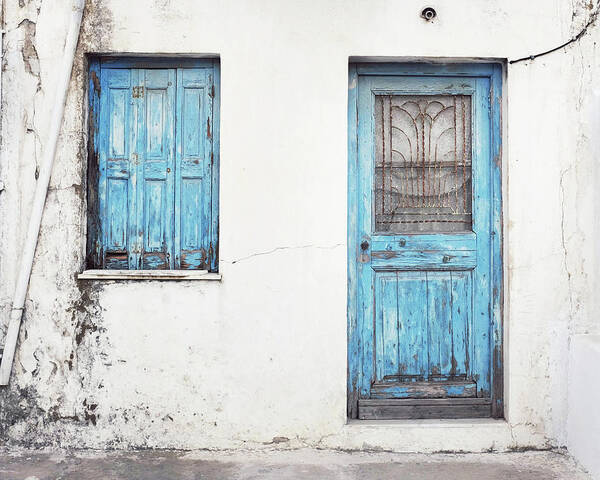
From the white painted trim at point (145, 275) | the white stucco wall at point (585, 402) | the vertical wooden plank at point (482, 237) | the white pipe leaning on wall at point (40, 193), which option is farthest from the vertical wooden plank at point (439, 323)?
the white pipe leaning on wall at point (40, 193)

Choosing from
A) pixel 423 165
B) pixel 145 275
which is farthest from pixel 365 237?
pixel 145 275

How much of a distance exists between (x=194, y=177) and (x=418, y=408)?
2.09m

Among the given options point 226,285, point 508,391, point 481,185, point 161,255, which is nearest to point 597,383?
point 508,391

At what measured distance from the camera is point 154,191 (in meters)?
4.12

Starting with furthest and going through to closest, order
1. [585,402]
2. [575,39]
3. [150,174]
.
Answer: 1. [150,174]
2. [575,39]
3. [585,402]

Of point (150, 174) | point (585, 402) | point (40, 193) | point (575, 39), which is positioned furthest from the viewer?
point (150, 174)

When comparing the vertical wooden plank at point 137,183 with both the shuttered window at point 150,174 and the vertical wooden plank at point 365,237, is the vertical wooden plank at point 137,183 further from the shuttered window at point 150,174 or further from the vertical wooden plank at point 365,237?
the vertical wooden plank at point 365,237

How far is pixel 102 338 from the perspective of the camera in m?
3.96

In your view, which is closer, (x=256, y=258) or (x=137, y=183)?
(x=256, y=258)

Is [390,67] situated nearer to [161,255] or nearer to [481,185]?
[481,185]

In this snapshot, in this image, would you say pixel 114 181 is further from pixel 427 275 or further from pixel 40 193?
pixel 427 275

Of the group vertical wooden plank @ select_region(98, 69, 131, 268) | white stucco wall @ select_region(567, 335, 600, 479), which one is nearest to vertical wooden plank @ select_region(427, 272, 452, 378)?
white stucco wall @ select_region(567, 335, 600, 479)

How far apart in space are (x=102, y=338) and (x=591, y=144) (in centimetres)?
330

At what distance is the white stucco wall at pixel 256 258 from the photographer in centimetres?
395
